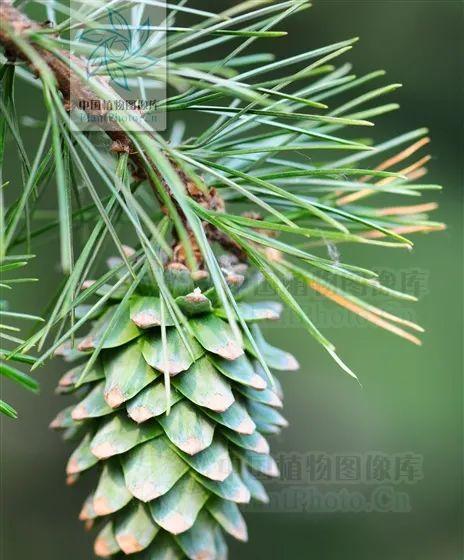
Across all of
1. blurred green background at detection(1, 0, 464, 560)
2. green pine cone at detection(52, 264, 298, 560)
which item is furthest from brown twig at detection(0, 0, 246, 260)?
blurred green background at detection(1, 0, 464, 560)

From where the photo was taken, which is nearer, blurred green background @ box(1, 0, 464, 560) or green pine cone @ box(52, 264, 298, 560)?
green pine cone @ box(52, 264, 298, 560)

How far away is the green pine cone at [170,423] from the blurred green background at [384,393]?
598 millimetres

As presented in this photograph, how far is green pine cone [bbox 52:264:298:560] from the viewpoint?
0.43 meters

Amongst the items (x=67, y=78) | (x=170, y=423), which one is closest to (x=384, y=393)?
(x=170, y=423)

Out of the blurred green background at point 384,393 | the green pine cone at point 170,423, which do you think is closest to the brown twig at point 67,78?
the green pine cone at point 170,423

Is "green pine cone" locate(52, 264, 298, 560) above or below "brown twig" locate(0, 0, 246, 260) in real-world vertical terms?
below

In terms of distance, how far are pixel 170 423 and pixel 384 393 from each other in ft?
2.42

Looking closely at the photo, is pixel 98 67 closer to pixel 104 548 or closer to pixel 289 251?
pixel 289 251

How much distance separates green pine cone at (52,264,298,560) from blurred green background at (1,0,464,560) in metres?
0.60

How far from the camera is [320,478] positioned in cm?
81

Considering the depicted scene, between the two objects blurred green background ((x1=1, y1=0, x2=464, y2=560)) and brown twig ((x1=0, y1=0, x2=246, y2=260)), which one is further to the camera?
blurred green background ((x1=1, y1=0, x2=464, y2=560))

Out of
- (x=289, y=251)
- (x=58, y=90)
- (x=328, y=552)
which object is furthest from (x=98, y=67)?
(x=328, y=552)

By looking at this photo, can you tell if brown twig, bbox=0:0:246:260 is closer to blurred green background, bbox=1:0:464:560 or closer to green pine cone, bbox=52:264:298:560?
green pine cone, bbox=52:264:298:560

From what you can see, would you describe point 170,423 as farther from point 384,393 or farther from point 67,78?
point 384,393
